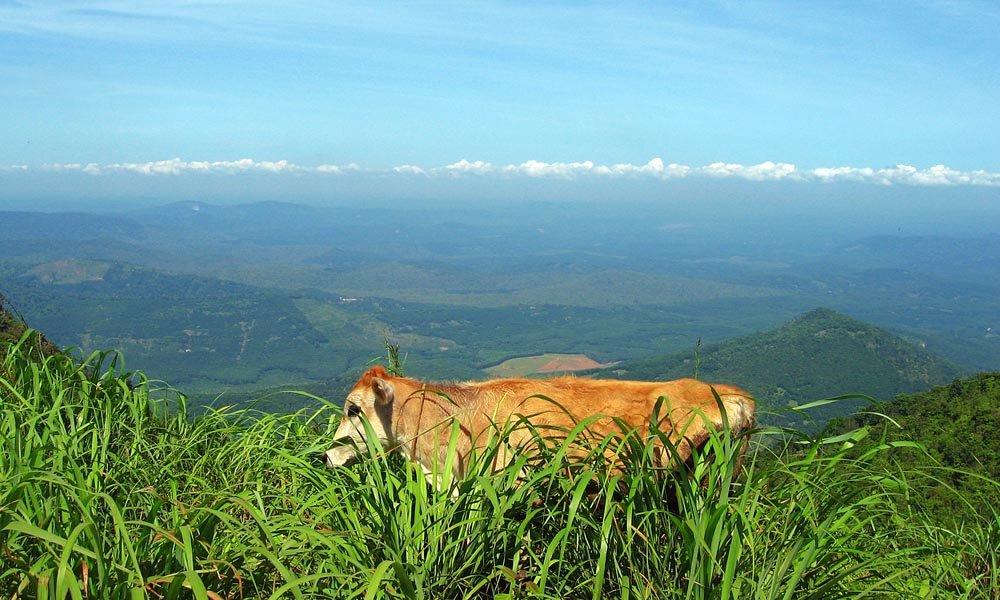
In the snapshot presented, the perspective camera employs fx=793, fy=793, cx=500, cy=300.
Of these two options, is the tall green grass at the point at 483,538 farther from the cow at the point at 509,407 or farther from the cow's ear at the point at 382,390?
the cow's ear at the point at 382,390

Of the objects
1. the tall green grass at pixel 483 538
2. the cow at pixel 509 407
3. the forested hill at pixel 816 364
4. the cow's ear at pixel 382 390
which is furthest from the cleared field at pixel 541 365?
the tall green grass at pixel 483 538

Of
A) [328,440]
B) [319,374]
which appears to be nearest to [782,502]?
[328,440]

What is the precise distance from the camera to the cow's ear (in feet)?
23.4

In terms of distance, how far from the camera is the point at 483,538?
3895 mm

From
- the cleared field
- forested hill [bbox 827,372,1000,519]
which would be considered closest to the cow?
forested hill [bbox 827,372,1000,519]

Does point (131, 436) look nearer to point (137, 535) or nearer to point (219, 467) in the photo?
point (219, 467)

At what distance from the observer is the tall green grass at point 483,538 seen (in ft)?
11.3

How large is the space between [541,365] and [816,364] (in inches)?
2677

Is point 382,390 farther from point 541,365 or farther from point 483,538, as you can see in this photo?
point 541,365

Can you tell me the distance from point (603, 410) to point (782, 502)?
2233 millimetres

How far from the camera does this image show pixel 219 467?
18.5ft

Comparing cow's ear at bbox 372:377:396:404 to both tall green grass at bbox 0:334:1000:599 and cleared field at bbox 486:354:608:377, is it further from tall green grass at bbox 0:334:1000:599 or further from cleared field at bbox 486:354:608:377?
cleared field at bbox 486:354:608:377

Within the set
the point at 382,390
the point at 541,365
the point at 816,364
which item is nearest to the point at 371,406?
the point at 382,390

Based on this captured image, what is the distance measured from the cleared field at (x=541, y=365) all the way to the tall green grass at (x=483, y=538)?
6288 inches
